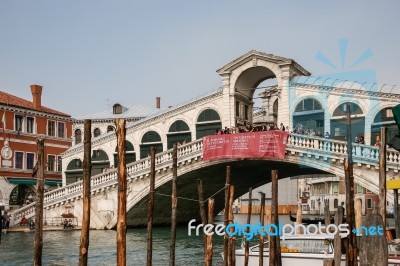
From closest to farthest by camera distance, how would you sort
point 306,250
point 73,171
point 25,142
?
1. point 306,250
2. point 73,171
3. point 25,142

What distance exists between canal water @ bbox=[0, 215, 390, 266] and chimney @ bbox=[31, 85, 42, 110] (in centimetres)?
1001

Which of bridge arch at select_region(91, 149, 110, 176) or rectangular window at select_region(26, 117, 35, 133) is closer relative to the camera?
bridge arch at select_region(91, 149, 110, 176)

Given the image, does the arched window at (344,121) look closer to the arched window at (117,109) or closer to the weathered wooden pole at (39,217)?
the weathered wooden pole at (39,217)

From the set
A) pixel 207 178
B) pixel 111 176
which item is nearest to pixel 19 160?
pixel 111 176

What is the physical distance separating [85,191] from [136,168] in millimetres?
18837

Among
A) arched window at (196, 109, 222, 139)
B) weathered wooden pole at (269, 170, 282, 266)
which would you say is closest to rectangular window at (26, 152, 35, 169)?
arched window at (196, 109, 222, 139)

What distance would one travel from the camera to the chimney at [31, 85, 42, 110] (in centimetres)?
3356

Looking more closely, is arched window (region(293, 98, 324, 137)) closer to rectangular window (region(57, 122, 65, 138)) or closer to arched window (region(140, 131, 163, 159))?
arched window (region(140, 131, 163, 159))

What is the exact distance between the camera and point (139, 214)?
1123 inches

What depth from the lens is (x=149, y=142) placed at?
30234 millimetres

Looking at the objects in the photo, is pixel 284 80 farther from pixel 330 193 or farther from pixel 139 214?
pixel 330 193

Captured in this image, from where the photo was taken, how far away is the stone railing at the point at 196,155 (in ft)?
70.0

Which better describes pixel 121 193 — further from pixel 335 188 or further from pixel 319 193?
pixel 319 193

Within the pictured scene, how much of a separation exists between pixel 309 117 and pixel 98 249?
38.3 feet
